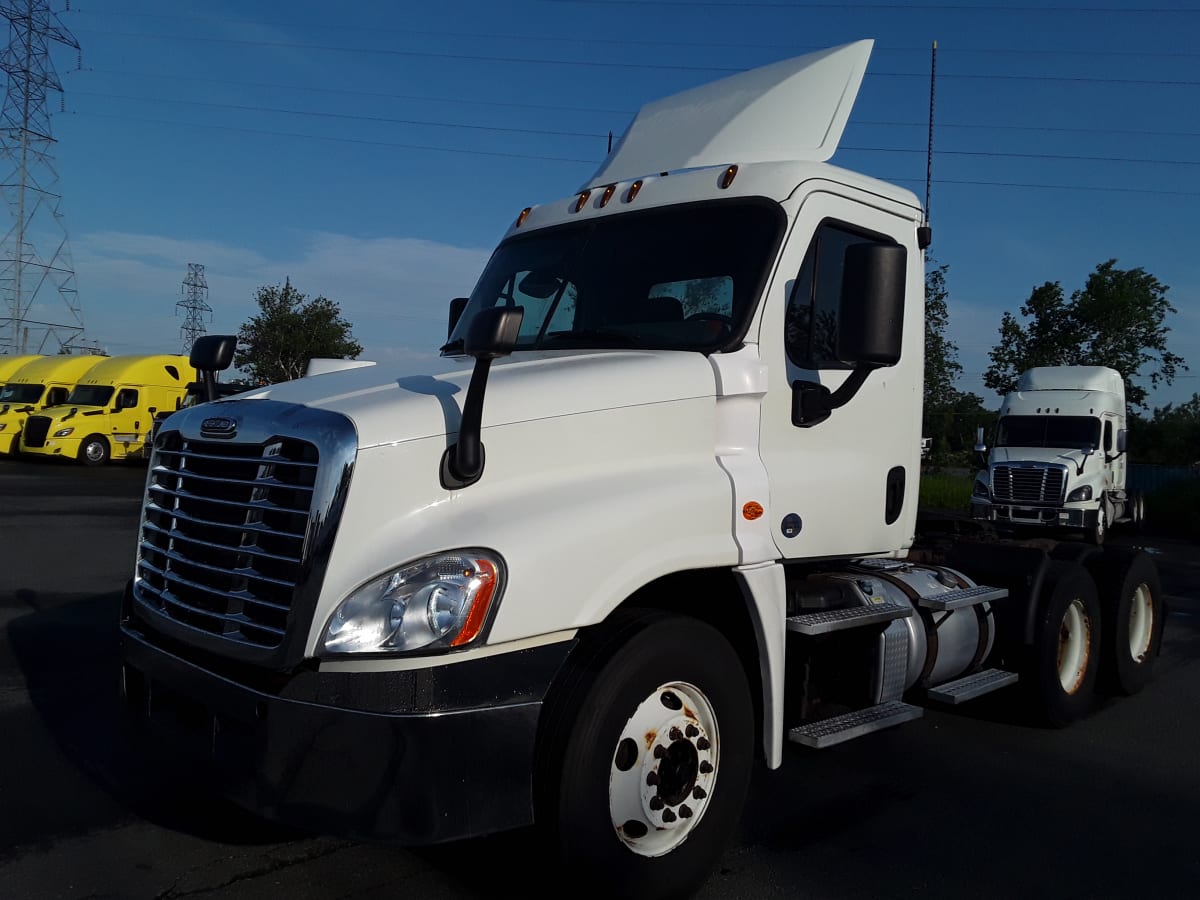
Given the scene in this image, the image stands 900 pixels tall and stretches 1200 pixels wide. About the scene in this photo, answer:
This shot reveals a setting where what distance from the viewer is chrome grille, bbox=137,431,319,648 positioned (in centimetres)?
315

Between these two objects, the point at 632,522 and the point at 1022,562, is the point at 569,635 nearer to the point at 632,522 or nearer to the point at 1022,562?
the point at 632,522

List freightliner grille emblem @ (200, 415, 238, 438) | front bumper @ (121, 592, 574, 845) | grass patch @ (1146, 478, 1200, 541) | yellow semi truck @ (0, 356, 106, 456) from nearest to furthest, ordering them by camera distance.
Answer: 1. front bumper @ (121, 592, 574, 845)
2. freightliner grille emblem @ (200, 415, 238, 438)
3. grass patch @ (1146, 478, 1200, 541)
4. yellow semi truck @ (0, 356, 106, 456)

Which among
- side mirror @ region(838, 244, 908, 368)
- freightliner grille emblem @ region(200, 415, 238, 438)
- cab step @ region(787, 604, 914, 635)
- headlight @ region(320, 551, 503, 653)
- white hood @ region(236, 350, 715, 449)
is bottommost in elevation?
cab step @ region(787, 604, 914, 635)

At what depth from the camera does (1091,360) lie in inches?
1565

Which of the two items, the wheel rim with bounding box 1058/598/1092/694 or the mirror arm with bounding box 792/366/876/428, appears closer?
the mirror arm with bounding box 792/366/876/428

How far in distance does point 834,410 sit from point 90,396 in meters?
28.3

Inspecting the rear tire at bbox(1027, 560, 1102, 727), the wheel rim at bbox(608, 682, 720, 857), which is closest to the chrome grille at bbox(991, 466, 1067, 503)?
the rear tire at bbox(1027, 560, 1102, 727)

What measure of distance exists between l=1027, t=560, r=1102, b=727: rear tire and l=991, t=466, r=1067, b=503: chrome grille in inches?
544

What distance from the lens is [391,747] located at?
2932mm

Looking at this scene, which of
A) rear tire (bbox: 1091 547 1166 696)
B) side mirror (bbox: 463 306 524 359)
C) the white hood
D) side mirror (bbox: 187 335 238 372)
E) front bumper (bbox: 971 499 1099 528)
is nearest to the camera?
side mirror (bbox: 463 306 524 359)

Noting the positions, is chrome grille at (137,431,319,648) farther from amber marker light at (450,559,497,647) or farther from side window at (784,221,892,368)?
side window at (784,221,892,368)

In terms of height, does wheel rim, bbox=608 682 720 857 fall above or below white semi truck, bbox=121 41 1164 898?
below

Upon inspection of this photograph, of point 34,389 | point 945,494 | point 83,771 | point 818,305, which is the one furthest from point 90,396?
point 818,305

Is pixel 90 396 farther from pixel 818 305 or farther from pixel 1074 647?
pixel 818 305
